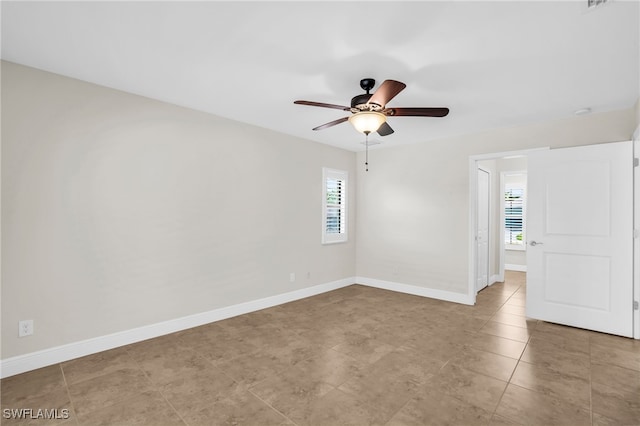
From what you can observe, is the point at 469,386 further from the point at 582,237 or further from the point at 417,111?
the point at 582,237

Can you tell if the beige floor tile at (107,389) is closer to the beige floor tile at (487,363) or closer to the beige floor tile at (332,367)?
the beige floor tile at (332,367)

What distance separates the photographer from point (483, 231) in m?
5.55

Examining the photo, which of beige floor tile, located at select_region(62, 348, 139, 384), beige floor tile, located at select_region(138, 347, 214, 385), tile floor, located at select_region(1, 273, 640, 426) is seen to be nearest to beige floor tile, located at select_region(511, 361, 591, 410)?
tile floor, located at select_region(1, 273, 640, 426)

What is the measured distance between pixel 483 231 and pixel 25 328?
20.6 feet

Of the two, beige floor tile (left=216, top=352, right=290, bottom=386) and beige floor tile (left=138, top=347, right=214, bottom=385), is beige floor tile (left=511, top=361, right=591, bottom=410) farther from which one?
beige floor tile (left=138, top=347, right=214, bottom=385)

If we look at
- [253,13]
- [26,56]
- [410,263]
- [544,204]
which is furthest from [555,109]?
[26,56]

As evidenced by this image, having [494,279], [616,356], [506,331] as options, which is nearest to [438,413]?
[506,331]

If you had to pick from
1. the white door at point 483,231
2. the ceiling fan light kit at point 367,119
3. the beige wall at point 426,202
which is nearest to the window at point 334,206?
the beige wall at point 426,202

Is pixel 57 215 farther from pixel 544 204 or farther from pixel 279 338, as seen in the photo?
pixel 544 204

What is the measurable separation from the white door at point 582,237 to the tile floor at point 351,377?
0.30 metres

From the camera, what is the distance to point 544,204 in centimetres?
387

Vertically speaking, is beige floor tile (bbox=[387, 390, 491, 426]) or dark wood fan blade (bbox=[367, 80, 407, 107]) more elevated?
dark wood fan blade (bbox=[367, 80, 407, 107])

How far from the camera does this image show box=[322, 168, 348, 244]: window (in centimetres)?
535

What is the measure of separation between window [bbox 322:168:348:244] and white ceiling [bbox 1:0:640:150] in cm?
212
